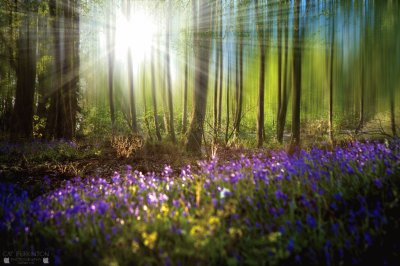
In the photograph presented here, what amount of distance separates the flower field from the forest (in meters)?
0.02

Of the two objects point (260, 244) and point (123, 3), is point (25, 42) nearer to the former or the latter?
point (123, 3)

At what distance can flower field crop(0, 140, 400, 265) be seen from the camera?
2.81 m

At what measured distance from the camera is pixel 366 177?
362 cm

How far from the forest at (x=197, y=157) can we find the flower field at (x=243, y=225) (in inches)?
0.9

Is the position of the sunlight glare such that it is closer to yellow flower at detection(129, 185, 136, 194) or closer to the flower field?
yellow flower at detection(129, 185, 136, 194)

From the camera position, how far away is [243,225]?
10.4 feet

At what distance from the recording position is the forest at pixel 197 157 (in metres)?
3.01

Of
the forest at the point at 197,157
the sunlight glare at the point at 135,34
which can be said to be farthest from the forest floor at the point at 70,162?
the sunlight glare at the point at 135,34

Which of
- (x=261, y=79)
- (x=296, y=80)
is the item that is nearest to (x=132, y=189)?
(x=296, y=80)

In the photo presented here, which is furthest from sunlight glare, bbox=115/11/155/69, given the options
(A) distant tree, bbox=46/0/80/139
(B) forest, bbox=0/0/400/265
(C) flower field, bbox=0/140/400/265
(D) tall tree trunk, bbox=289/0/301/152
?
(C) flower field, bbox=0/140/400/265

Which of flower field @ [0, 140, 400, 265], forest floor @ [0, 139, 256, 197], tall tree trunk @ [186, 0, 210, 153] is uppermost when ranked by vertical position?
tall tree trunk @ [186, 0, 210, 153]

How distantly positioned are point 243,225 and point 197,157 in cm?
678

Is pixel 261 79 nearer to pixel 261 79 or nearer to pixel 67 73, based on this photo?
pixel 261 79

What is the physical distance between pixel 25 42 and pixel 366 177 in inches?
650
